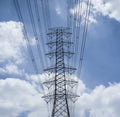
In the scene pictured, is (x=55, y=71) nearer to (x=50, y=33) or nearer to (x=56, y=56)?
(x=56, y=56)

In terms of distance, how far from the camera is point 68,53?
53.0 m

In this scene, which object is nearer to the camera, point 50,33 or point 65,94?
point 65,94

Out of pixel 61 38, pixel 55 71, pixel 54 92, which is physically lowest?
pixel 54 92

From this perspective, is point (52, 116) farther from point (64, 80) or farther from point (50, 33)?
point (50, 33)

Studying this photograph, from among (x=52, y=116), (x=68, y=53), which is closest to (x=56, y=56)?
(x=68, y=53)

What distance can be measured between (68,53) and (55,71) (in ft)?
11.1

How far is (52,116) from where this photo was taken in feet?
161

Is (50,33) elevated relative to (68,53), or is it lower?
elevated

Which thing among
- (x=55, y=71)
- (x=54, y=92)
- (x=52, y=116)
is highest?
(x=55, y=71)

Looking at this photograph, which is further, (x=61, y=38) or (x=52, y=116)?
(x=61, y=38)

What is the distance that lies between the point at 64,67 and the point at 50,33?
252 inches

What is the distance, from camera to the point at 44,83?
52.9 meters

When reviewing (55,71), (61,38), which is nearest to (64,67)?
(55,71)

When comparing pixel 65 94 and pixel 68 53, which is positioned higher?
pixel 68 53
